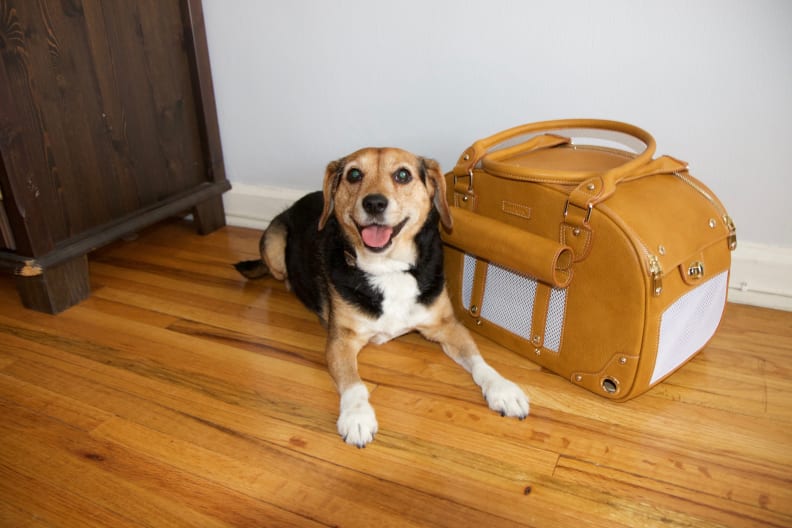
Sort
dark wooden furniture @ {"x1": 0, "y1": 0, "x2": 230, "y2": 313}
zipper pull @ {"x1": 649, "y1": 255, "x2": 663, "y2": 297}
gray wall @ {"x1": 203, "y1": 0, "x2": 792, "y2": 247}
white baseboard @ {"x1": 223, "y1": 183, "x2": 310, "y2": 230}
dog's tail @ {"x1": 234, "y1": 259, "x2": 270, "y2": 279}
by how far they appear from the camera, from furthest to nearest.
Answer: white baseboard @ {"x1": 223, "y1": 183, "x2": 310, "y2": 230}
dog's tail @ {"x1": 234, "y1": 259, "x2": 270, "y2": 279}
dark wooden furniture @ {"x1": 0, "y1": 0, "x2": 230, "y2": 313}
gray wall @ {"x1": 203, "y1": 0, "x2": 792, "y2": 247}
zipper pull @ {"x1": 649, "y1": 255, "x2": 663, "y2": 297}

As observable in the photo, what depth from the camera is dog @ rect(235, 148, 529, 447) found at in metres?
1.90

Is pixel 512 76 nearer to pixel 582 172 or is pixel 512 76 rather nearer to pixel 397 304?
pixel 582 172

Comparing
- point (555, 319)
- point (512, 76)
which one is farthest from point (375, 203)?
point (512, 76)

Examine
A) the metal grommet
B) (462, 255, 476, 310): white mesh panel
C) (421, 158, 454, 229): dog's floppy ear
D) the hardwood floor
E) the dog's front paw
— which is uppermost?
(421, 158, 454, 229): dog's floppy ear

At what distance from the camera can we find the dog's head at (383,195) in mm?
1896

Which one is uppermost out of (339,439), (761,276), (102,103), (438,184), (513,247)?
(102,103)

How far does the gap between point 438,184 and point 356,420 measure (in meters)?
0.86

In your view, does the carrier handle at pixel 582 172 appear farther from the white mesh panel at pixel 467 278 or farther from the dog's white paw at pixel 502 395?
the dog's white paw at pixel 502 395

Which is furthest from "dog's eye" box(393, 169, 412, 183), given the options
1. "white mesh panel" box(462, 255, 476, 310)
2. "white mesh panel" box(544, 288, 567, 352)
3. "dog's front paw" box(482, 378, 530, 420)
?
"dog's front paw" box(482, 378, 530, 420)

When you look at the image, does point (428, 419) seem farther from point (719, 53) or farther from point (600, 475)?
point (719, 53)

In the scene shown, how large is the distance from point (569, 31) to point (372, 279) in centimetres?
129

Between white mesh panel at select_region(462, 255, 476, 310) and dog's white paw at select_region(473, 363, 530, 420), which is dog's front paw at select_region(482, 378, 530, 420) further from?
white mesh panel at select_region(462, 255, 476, 310)

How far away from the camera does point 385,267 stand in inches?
80.0

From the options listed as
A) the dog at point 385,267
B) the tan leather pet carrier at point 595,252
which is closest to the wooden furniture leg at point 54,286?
the dog at point 385,267
